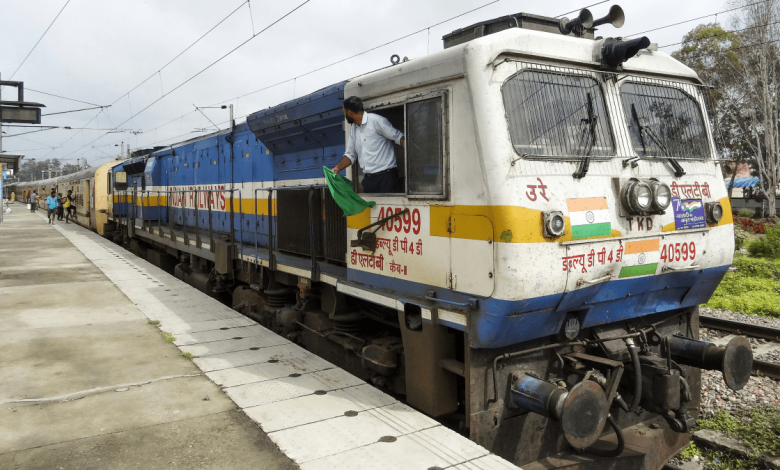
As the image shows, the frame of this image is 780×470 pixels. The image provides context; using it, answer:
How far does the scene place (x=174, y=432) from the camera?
3.79m

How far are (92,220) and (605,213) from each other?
2625 cm

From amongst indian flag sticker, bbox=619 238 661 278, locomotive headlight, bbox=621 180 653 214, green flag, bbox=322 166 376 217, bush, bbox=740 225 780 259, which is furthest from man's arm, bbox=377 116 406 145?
bush, bbox=740 225 780 259

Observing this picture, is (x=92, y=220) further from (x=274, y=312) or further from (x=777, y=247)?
(x=777, y=247)

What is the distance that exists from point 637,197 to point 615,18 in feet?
5.00

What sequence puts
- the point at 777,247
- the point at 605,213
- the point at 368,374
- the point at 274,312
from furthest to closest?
the point at 777,247 < the point at 274,312 < the point at 368,374 < the point at 605,213

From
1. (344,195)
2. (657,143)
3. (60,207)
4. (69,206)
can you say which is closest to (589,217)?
(657,143)

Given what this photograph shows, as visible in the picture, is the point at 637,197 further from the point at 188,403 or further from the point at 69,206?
the point at 69,206

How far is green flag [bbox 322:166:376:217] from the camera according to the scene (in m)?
4.51

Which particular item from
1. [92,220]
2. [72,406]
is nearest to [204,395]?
[72,406]

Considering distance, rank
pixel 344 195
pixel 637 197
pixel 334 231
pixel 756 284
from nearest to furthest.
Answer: pixel 637 197 < pixel 344 195 < pixel 334 231 < pixel 756 284

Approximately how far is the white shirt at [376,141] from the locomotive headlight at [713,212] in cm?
250

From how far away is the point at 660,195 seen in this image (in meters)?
3.80

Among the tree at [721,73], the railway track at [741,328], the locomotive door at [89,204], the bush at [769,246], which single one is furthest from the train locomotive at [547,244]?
the tree at [721,73]

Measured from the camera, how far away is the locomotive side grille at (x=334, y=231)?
5348 millimetres
